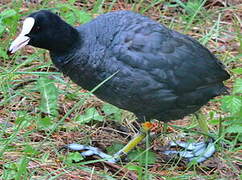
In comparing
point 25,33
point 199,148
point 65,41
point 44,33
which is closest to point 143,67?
point 65,41

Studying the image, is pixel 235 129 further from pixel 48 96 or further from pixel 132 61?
pixel 48 96

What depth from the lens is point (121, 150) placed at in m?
4.05

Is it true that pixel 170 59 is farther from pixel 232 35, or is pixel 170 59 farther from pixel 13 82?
pixel 232 35

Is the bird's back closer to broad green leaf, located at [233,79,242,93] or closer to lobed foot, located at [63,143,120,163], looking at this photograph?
broad green leaf, located at [233,79,242,93]

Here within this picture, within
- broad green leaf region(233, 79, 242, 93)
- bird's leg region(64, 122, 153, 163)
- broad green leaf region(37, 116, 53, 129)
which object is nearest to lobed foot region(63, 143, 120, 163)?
bird's leg region(64, 122, 153, 163)

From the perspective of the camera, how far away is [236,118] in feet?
13.1

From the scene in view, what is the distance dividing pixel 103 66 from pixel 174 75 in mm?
489

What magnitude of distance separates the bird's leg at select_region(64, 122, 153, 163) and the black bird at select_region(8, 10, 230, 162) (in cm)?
2

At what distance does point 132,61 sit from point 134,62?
15mm

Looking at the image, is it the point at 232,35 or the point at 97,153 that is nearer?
the point at 97,153

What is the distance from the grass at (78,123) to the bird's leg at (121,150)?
63mm

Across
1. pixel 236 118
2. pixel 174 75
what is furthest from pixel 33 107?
pixel 236 118

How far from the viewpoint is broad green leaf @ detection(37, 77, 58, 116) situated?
4293 mm

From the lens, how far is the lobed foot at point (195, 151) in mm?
4086
